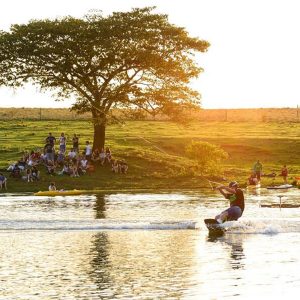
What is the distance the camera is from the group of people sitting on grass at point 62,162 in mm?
63844

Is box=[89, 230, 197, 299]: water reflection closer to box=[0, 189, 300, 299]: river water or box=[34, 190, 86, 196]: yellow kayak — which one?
box=[0, 189, 300, 299]: river water

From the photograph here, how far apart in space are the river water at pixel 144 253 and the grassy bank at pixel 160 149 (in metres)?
16.8

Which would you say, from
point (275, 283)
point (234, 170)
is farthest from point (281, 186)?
point (275, 283)

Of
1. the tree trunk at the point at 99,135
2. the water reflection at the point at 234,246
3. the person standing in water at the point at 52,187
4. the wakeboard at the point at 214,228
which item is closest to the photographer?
the water reflection at the point at 234,246

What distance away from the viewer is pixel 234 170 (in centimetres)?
7381

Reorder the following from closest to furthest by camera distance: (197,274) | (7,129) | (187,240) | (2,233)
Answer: (197,274) < (187,240) < (2,233) < (7,129)

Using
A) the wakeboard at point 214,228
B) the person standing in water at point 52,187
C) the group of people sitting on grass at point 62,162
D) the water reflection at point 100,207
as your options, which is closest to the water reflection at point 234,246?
the wakeboard at point 214,228

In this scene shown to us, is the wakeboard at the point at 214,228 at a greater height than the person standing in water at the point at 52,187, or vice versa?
the person standing in water at the point at 52,187

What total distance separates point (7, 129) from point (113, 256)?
82867 millimetres

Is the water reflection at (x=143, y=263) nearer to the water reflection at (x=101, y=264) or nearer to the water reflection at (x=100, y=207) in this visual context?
the water reflection at (x=101, y=264)

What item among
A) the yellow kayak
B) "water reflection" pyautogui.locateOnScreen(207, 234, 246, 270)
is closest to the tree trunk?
the yellow kayak

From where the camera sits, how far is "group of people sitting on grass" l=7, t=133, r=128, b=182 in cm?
6384

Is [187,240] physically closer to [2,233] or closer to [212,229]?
[212,229]

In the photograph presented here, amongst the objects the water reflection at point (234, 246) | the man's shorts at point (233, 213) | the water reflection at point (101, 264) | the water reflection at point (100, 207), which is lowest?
the water reflection at point (101, 264)
